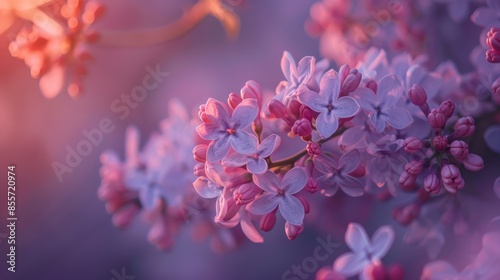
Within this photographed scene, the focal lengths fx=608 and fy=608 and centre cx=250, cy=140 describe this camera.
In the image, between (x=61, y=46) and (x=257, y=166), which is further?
(x=61, y=46)

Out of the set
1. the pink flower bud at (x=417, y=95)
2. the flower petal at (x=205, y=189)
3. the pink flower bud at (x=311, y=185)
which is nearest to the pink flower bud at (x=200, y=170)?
the flower petal at (x=205, y=189)

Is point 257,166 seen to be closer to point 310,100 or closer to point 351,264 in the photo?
point 310,100

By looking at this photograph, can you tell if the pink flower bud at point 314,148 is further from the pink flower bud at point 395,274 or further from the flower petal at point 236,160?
the pink flower bud at point 395,274

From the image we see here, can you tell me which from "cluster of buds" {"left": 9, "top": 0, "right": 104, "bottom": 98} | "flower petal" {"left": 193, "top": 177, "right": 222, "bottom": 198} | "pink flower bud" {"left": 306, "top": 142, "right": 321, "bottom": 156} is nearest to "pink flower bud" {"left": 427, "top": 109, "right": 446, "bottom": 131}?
"pink flower bud" {"left": 306, "top": 142, "right": 321, "bottom": 156}

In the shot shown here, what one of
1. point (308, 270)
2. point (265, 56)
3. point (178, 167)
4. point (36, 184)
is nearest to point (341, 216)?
point (308, 270)

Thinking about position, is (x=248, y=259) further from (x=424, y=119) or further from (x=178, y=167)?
(x=424, y=119)

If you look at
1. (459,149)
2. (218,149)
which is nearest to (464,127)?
(459,149)
